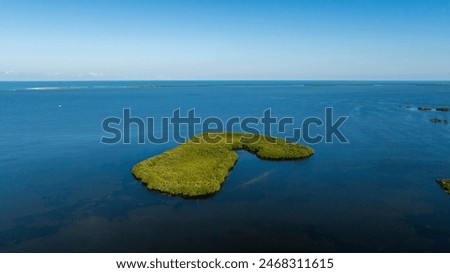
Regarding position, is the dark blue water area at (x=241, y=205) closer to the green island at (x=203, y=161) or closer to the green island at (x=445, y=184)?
the green island at (x=445, y=184)

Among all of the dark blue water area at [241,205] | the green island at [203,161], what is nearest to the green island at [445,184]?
the dark blue water area at [241,205]

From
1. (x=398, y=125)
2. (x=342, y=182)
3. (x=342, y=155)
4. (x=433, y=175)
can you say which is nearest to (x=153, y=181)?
(x=342, y=182)

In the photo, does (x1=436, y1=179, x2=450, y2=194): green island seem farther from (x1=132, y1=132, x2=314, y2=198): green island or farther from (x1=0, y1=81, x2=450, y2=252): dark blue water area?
(x1=132, y1=132, x2=314, y2=198): green island

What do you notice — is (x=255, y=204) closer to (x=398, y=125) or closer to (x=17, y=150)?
(x=17, y=150)

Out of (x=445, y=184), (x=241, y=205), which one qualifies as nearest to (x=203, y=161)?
(x=241, y=205)

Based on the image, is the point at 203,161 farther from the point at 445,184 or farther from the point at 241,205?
the point at 445,184

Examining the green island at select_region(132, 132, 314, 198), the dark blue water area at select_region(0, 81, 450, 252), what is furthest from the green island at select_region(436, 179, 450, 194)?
the green island at select_region(132, 132, 314, 198)

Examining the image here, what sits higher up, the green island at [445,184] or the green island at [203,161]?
the green island at [203,161]

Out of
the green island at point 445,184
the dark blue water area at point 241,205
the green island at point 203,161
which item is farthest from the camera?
the green island at point 445,184
